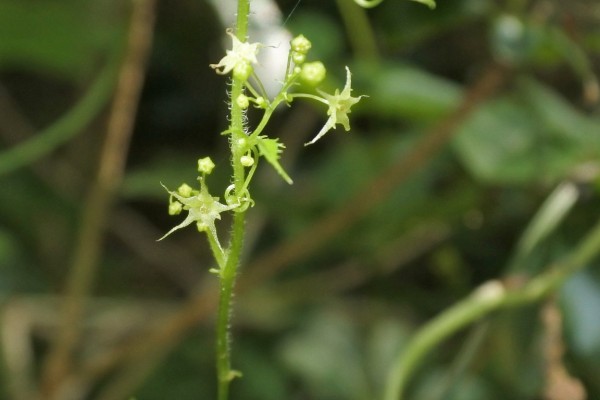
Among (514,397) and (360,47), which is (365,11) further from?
(514,397)

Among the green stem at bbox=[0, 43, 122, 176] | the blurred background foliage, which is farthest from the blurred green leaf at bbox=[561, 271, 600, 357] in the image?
the green stem at bbox=[0, 43, 122, 176]

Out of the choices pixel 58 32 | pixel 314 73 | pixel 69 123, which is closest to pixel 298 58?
pixel 314 73

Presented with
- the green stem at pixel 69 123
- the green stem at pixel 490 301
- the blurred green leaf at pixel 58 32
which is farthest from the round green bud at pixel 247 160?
the blurred green leaf at pixel 58 32

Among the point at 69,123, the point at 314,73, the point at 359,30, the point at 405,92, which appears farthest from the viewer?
the point at 69,123

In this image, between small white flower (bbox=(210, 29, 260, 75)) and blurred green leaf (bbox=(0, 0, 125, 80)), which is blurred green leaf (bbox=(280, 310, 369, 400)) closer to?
blurred green leaf (bbox=(0, 0, 125, 80))

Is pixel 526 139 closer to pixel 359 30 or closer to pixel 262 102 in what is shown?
pixel 359 30

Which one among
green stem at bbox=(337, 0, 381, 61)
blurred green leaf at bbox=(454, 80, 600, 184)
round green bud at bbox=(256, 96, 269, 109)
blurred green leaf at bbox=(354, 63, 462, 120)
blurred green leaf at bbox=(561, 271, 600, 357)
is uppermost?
green stem at bbox=(337, 0, 381, 61)

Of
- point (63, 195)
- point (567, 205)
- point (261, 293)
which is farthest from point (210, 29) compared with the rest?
point (567, 205)
